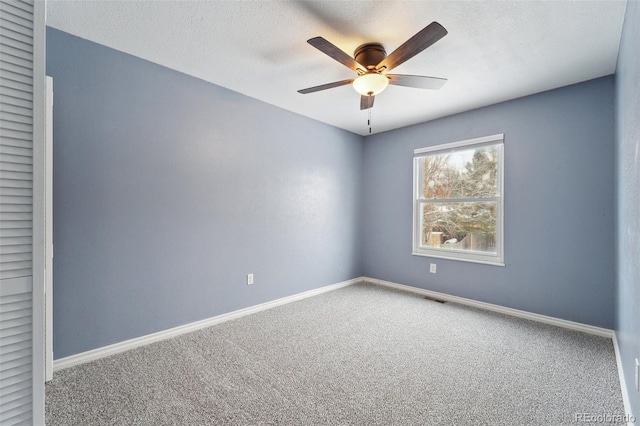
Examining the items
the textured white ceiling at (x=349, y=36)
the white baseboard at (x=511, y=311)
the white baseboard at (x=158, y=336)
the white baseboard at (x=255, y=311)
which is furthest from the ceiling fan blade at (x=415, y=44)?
the white baseboard at (x=511, y=311)

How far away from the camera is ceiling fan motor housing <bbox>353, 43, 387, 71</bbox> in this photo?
2.16 meters

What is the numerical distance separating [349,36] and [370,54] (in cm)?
21

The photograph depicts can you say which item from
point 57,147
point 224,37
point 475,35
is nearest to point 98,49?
point 57,147

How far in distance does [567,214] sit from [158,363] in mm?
4003

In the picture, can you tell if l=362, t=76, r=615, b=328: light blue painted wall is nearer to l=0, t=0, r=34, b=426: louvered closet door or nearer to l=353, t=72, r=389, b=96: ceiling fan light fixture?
l=353, t=72, r=389, b=96: ceiling fan light fixture

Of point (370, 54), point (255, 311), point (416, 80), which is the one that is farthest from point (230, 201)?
point (416, 80)

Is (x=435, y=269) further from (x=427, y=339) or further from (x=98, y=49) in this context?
(x=98, y=49)

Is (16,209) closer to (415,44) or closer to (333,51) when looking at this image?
(333,51)

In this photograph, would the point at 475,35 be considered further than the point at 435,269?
No

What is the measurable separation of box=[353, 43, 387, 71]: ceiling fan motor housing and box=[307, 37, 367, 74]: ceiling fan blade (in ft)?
0.17

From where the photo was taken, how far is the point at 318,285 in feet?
13.2

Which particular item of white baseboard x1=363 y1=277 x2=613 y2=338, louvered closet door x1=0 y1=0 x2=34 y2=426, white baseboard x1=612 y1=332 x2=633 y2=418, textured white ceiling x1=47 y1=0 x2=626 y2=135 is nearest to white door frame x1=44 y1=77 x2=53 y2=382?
textured white ceiling x1=47 y1=0 x2=626 y2=135

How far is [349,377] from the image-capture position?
1966mm

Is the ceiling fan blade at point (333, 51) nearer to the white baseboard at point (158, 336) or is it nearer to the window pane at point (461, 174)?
the window pane at point (461, 174)
